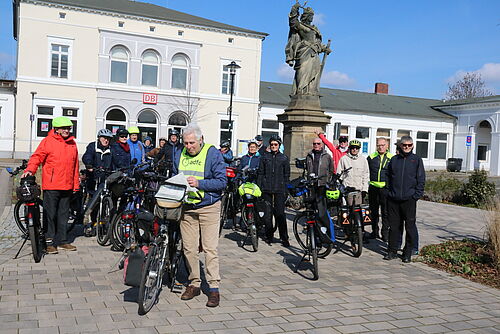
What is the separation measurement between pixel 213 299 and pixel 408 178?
419 centimetres

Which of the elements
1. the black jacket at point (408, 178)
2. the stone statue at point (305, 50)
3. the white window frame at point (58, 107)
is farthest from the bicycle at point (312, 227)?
the white window frame at point (58, 107)

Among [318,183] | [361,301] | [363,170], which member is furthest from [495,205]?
[361,301]

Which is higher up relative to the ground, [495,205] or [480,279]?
[495,205]

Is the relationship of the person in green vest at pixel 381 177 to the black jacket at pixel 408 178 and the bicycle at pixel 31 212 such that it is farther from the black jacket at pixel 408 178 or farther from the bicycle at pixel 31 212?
the bicycle at pixel 31 212

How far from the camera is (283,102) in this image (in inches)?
1620

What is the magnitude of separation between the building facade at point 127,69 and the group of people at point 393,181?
2843 cm

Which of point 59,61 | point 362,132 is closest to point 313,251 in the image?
point 59,61

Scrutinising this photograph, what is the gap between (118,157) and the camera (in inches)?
348

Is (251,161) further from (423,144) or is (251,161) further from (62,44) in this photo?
(423,144)

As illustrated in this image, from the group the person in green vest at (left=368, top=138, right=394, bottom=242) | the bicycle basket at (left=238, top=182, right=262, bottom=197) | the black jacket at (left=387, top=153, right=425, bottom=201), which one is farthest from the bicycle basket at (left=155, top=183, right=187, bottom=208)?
the person in green vest at (left=368, top=138, right=394, bottom=242)

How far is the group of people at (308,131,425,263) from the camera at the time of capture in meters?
7.93

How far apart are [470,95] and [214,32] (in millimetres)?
43287

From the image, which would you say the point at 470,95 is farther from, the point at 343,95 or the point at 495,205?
the point at 495,205

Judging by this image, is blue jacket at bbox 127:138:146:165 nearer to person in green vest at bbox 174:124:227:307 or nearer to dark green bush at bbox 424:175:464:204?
person in green vest at bbox 174:124:227:307
